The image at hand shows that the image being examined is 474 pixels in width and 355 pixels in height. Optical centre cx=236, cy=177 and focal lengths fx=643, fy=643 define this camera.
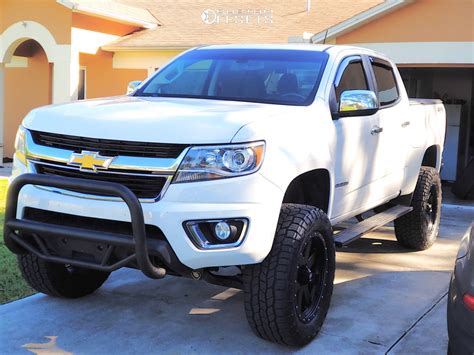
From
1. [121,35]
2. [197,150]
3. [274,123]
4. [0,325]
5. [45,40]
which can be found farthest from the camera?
[121,35]

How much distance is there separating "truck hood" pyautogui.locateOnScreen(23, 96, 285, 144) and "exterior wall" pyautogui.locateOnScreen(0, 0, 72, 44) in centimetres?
1159

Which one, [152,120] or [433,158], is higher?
[152,120]

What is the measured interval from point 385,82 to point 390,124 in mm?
693

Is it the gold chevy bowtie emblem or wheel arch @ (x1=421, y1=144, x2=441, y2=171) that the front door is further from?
wheel arch @ (x1=421, y1=144, x2=441, y2=171)

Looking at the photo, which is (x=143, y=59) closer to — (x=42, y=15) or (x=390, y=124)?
(x=42, y=15)

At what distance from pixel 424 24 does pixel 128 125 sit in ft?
27.8

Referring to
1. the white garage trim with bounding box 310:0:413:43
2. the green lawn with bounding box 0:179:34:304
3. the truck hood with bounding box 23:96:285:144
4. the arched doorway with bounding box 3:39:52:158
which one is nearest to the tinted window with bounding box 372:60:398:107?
the truck hood with bounding box 23:96:285:144

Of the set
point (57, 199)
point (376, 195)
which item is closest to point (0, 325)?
point (57, 199)

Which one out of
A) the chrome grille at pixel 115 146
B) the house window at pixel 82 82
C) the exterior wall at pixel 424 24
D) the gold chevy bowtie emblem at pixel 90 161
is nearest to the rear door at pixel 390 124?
the chrome grille at pixel 115 146

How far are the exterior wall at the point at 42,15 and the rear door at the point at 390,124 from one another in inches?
418

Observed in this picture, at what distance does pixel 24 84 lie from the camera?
703 inches

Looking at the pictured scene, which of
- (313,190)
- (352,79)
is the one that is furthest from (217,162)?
(352,79)

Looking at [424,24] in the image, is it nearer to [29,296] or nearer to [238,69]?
[238,69]

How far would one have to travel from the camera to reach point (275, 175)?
4004 millimetres
